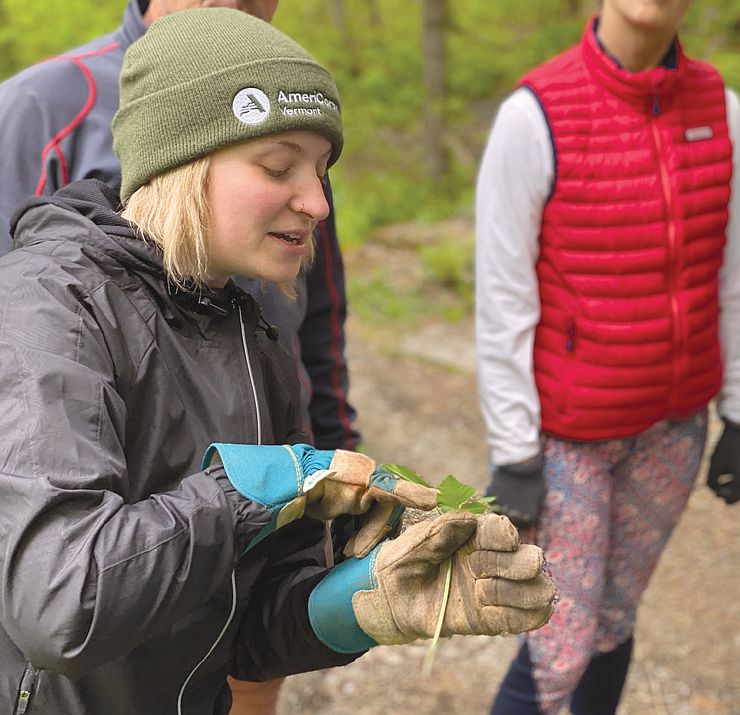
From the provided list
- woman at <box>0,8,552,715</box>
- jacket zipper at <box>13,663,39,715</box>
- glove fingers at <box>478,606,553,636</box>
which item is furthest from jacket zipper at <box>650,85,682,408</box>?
jacket zipper at <box>13,663,39,715</box>

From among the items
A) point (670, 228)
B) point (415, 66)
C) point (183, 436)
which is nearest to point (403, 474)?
point (183, 436)

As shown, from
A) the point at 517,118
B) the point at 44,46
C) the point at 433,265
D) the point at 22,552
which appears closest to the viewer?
the point at 22,552

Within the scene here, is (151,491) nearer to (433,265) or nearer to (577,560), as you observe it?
(577,560)

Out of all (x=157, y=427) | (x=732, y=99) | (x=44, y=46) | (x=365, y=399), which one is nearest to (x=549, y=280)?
(x=732, y=99)

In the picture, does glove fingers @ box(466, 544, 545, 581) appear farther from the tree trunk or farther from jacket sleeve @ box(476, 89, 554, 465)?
the tree trunk

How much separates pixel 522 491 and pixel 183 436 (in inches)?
47.7

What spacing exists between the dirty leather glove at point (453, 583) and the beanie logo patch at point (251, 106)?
719 millimetres

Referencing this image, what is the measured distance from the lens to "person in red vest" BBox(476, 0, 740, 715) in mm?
2291

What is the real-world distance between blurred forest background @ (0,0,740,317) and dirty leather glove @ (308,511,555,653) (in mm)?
5516

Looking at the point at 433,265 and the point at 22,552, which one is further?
the point at 433,265

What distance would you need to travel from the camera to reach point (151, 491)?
1434 millimetres

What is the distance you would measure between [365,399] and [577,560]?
10.9 feet

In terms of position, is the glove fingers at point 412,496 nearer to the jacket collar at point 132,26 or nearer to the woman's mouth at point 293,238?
the woman's mouth at point 293,238

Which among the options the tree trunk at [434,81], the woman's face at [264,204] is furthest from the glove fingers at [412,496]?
the tree trunk at [434,81]
